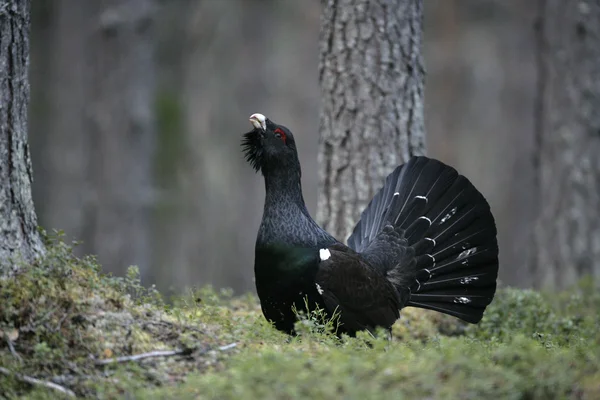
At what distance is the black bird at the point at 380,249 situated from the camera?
5.15 m

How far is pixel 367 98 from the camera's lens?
702 cm

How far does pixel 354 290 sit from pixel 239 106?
650 inches

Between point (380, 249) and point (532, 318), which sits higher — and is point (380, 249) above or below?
above

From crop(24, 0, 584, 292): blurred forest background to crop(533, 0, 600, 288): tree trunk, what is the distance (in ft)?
20.1

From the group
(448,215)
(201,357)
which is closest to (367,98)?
(448,215)

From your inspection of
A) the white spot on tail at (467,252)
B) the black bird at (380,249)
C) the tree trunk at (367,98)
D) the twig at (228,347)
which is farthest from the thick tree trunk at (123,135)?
the twig at (228,347)

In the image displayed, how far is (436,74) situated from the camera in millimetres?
24516

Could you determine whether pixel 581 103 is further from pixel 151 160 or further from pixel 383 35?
pixel 151 160

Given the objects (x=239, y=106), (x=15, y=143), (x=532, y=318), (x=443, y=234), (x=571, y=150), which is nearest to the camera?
(x=15, y=143)

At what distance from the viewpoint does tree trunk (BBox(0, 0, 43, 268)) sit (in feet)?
14.2

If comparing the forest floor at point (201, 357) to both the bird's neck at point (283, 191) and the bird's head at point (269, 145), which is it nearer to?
the bird's neck at point (283, 191)

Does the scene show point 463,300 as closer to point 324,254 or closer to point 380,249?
point 380,249

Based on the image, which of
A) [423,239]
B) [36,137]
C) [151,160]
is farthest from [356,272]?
[36,137]

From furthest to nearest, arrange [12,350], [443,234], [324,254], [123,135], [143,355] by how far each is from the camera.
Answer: [123,135], [443,234], [324,254], [143,355], [12,350]
